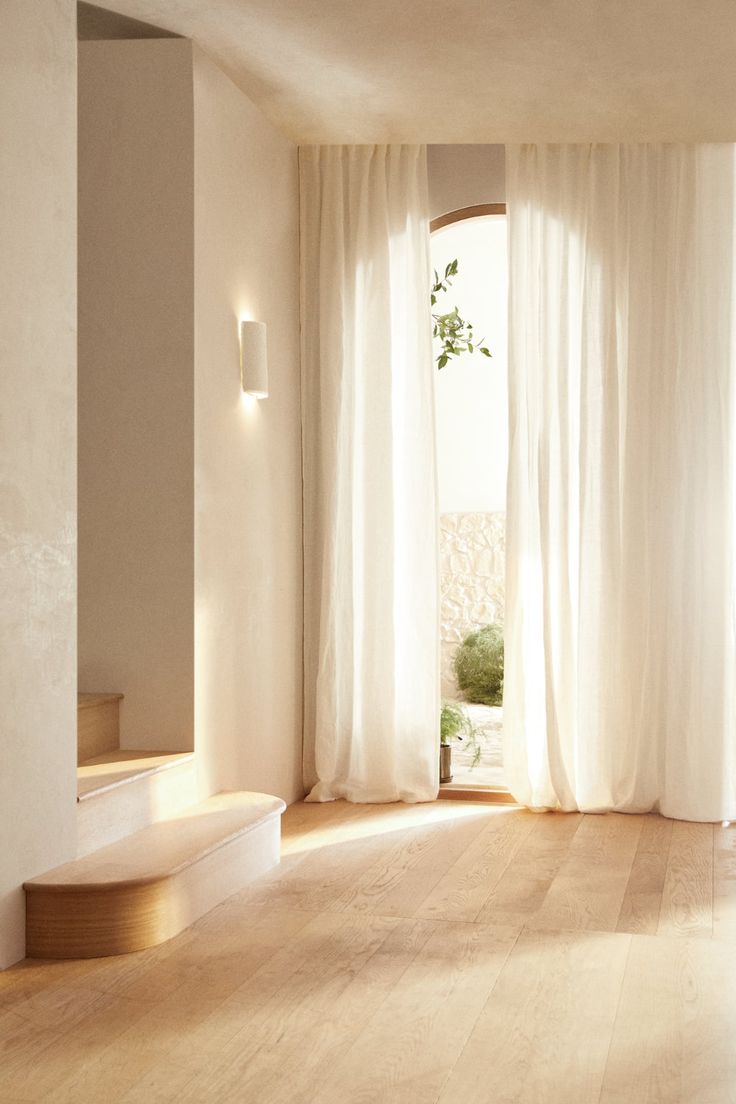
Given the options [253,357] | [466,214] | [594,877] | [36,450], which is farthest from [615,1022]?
[466,214]

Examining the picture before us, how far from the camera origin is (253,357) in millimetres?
4652

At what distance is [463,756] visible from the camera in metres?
6.76

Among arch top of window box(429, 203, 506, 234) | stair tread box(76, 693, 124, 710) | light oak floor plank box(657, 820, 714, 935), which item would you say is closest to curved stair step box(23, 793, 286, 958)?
stair tread box(76, 693, 124, 710)

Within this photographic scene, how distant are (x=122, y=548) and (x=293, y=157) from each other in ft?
6.86

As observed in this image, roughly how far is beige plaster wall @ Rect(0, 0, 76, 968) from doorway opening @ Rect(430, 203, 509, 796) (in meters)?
5.24

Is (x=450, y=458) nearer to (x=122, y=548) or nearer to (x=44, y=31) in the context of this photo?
(x=122, y=548)

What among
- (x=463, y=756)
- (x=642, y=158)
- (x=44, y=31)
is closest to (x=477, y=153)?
(x=642, y=158)

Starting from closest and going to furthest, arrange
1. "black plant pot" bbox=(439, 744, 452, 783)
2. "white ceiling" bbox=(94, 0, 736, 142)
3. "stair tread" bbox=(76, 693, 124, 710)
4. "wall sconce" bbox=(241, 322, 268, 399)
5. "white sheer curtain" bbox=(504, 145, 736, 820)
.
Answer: "white ceiling" bbox=(94, 0, 736, 142), "stair tread" bbox=(76, 693, 124, 710), "wall sconce" bbox=(241, 322, 268, 399), "white sheer curtain" bbox=(504, 145, 736, 820), "black plant pot" bbox=(439, 744, 452, 783)

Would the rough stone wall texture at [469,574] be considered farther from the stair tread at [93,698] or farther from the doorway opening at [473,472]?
the stair tread at [93,698]

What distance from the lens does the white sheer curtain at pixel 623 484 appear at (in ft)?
16.3

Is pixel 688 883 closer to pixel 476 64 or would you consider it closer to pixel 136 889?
pixel 136 889

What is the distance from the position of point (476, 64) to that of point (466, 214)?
3.97 feet

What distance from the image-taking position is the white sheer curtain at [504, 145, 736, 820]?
4.98 meters

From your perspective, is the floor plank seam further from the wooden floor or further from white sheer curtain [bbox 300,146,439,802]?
white sheer curtain [bbox 300,146,439,802]
